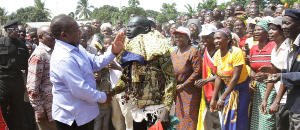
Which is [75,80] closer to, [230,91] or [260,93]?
[230,91]

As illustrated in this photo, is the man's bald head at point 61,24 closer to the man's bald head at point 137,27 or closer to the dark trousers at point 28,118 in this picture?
the man's bald head at point 137,27

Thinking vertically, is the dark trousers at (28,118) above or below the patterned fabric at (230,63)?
below

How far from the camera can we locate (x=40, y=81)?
4090mm

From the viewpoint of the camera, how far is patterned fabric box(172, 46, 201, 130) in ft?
16.8

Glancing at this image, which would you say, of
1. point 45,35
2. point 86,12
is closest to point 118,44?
point 45,35

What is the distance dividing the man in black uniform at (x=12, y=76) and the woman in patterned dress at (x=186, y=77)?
3.07 m

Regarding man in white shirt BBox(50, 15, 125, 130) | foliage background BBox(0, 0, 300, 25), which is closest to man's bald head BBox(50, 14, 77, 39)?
man in white shirt BBox(50, 15, 125, 130)

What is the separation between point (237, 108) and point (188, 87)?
0.88 metres

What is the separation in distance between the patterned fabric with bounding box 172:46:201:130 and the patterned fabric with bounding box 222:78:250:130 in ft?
2.00

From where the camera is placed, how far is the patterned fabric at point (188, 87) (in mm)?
5113

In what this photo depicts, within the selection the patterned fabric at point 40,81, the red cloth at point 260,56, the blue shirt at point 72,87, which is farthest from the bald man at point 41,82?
the red cloth at point 260,56

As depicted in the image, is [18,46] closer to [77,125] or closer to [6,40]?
[6,40]

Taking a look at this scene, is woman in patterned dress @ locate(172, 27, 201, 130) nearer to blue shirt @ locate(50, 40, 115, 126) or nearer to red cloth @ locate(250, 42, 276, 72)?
red cloth @ locate(250, 42, 276, 72)

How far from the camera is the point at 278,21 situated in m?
4.07
